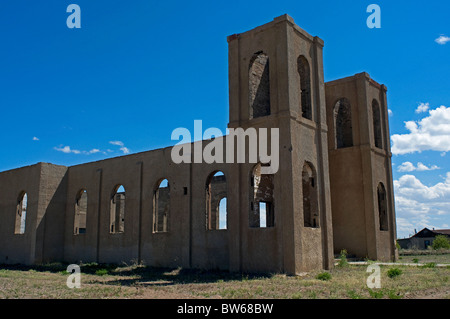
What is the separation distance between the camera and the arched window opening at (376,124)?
859 inches

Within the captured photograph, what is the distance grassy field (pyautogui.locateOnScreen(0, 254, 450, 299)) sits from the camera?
10.6 m

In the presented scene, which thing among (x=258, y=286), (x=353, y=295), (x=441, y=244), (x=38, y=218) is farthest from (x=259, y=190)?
(x=441, y=244)

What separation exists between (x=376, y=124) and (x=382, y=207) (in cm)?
406

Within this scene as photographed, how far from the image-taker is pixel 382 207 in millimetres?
21297

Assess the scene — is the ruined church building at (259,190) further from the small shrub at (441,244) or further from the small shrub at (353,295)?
the small shrub at (441,244)

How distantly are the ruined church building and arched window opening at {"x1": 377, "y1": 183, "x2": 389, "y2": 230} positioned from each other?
0.16 ft

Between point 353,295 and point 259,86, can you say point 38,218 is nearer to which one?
point 259,86

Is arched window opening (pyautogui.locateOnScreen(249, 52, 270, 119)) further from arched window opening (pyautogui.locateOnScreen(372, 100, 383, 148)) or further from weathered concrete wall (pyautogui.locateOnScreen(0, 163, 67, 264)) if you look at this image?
weathered concrete wall (pyautogui.locateOnScreen(0, 163, 67, 264))

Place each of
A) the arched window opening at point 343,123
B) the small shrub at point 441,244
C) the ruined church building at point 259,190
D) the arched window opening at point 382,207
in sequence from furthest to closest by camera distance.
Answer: the small shrub at point 441,244 < the arched window opening at point 343,123 < the arched window opening at point 382,207 < the ruined church building at point 259,190

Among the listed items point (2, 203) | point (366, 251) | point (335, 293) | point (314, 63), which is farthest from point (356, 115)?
point (2, 203)

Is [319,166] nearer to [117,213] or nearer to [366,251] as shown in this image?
[366,251]

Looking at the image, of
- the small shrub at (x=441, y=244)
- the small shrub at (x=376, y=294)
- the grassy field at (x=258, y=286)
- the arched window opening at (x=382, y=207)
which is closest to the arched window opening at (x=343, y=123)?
the arched window opening at (x=382, y=207)

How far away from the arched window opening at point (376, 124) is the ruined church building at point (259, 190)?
0.05 m

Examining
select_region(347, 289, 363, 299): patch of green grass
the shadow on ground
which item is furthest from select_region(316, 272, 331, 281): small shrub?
select_region(347, 289, 363, 299): patch of green grass
